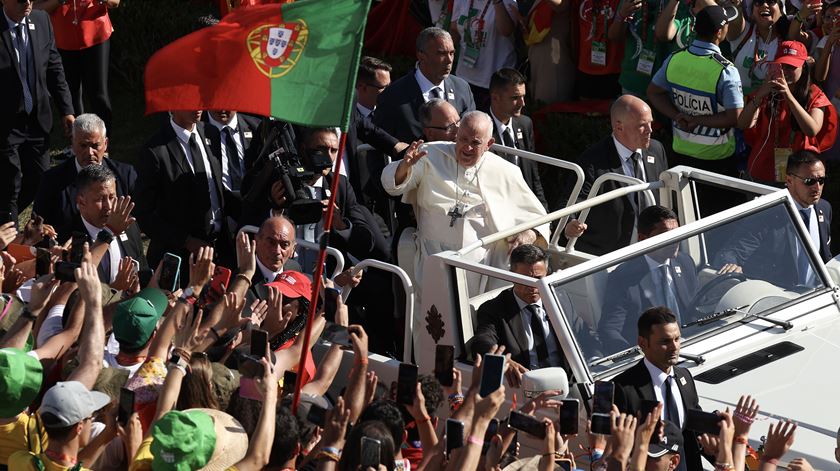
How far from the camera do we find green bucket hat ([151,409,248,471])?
18.3ft

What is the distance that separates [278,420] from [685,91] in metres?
5.77

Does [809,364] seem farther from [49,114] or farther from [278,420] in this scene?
[49,114]

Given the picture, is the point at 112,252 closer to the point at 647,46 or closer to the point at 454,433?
the point at 454,433

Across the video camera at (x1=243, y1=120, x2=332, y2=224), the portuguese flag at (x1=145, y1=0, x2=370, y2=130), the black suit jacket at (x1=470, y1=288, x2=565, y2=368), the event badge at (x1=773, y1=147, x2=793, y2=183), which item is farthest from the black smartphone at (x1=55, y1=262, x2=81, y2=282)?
the event badge at (x1=773, y1=147, x2=793, y2=183)

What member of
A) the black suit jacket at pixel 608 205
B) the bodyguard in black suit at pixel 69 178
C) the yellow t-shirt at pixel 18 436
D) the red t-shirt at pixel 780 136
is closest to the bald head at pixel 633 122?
the black suit jacket at pixel 608 205

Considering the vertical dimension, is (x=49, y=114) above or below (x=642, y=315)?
below

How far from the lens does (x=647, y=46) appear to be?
39.8 feet

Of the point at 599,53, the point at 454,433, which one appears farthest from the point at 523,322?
the point at 599,53

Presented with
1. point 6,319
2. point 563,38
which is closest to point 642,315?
point 6,319

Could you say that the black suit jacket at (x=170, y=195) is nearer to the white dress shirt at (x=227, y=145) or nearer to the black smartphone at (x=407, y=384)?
the white dress shirt at (x=227, y=145)

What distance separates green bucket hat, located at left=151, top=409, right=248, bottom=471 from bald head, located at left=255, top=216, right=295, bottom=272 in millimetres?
2738

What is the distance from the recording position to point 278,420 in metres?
6.14

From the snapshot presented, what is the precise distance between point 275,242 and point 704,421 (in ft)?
10.1

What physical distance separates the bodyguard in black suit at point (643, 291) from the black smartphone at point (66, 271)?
2.65 metres
